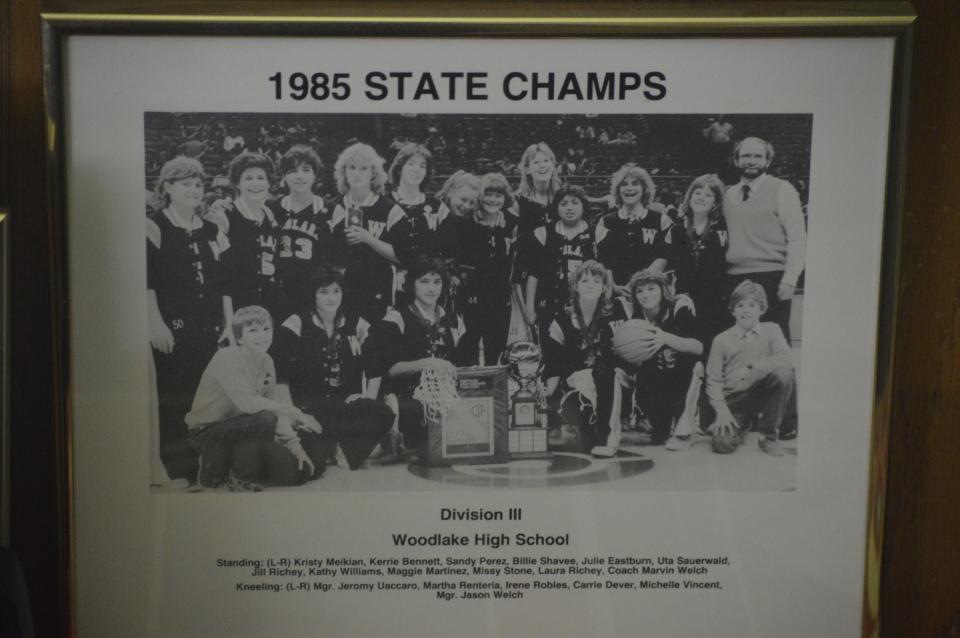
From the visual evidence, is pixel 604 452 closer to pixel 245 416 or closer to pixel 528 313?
pixel 528 313

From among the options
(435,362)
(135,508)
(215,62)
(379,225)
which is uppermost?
(215,62)

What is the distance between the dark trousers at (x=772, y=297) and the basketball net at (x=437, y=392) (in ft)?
0.74

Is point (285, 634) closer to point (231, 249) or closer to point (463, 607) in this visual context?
point (463, 607)

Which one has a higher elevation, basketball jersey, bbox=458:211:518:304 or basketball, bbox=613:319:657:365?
basketball jersey, bbox=458:211:518:304

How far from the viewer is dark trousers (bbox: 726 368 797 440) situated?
66cm

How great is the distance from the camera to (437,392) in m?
0.65

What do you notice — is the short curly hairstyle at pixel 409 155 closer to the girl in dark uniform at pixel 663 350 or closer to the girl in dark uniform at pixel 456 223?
the girl in dark uniform at pixel 456 223

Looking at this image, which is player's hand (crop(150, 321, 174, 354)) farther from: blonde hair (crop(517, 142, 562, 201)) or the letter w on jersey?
blonde hair (crop(517, 142, 562, 201))

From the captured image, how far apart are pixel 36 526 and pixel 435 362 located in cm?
36

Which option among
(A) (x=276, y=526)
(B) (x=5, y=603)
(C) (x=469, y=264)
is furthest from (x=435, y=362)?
(B) (x=5, y=603)

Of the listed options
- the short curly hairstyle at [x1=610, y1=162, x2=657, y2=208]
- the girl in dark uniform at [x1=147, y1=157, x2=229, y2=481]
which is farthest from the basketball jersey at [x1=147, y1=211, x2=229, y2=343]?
the short curly hairstyle at [x1=610, y1=162, x2=657, y2=208]

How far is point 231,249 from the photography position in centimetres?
64

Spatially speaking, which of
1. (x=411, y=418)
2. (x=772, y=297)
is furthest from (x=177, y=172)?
(x=772, y=297)

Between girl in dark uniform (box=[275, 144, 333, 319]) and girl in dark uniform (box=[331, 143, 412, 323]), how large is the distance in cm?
1
